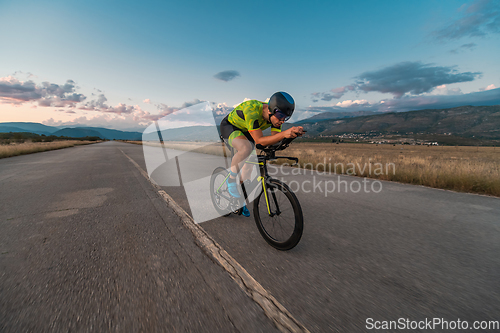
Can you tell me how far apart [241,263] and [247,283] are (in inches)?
14.2

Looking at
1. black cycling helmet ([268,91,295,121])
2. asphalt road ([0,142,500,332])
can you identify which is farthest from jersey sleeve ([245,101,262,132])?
asphalt road ([0,142,500,332])

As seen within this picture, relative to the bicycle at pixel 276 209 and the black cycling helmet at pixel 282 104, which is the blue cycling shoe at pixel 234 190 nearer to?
the bicycle at pixel 276 209

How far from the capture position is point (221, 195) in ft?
13.1

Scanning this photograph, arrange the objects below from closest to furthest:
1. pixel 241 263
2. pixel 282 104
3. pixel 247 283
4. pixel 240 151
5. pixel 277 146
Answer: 1. pixel 247 283
2. pixel 241 263
3. pixel 282 104
4. pixel 277 146
5. pixel 240 151

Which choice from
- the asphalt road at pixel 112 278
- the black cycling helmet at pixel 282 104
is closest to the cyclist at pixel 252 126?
the black cycling helmet at pixel 282 104

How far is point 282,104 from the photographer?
107 inches

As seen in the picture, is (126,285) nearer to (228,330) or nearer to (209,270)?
(209,270)

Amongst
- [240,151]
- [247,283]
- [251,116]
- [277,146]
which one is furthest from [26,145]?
[247,283]

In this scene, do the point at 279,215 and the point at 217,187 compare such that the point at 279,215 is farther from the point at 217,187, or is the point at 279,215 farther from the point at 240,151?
the point at 217,187

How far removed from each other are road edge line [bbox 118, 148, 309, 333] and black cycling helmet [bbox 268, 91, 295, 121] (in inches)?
70.6

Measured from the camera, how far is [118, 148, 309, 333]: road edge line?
158 cm

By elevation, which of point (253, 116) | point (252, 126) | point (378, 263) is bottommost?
point (378, 263)

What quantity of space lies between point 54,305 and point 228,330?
136cm

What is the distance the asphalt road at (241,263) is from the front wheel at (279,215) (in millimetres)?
169
